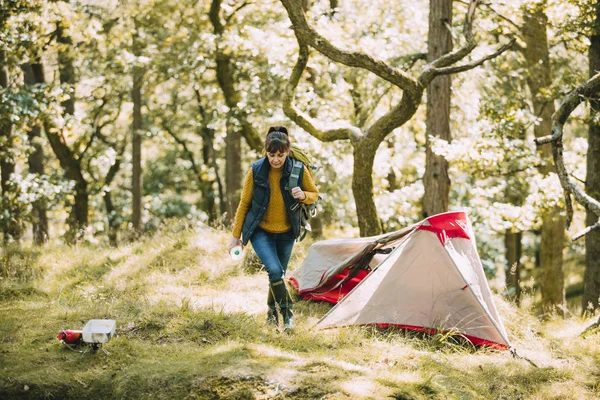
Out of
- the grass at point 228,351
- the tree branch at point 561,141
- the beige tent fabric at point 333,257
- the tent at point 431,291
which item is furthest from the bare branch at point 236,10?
the tent at point 431,291

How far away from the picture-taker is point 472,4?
24.5 feet

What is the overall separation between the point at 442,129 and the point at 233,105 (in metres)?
5.86

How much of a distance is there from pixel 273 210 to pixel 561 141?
3.29m

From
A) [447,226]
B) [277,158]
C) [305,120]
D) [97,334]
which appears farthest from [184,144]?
[97,334]

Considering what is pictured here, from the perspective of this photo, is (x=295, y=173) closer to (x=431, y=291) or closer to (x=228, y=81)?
(x=431, y=291)

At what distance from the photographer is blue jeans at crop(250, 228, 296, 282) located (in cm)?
529

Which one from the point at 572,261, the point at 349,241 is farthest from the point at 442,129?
the point at 572,261

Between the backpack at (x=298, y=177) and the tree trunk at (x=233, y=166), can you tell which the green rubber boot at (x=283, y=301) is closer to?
the backpack at (x=298, y=177)

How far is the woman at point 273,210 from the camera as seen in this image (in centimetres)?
531

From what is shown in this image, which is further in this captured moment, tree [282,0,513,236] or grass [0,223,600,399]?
tree [282,0,513,236]

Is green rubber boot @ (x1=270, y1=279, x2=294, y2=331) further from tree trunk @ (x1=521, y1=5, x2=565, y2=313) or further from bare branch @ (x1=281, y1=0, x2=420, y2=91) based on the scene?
tree trunk @ (x1=521, y1=5, x2=565, y2=313)

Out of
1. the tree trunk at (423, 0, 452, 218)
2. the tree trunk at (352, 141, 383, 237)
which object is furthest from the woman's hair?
the tree trunk at (423, 0, 452, 218)

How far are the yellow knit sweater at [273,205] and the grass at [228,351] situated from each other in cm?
91

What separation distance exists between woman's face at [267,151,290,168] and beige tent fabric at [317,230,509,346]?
5.23ft
